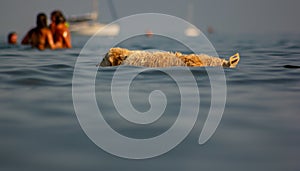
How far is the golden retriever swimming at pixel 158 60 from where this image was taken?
7.46 meters

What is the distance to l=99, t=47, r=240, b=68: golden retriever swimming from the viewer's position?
7.46 metres

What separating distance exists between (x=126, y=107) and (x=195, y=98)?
105 centimetres

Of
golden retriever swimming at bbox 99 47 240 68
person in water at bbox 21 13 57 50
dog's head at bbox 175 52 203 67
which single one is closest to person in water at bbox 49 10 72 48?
person in water at bbox 21 13 57 50

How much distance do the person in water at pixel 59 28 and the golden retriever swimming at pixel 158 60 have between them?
6.16 meters

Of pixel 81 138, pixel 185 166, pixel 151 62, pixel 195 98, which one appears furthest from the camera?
pixel 151 62

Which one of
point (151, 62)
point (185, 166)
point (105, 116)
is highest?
point (151, 62)

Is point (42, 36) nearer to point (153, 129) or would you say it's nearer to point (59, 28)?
point (59, 28)

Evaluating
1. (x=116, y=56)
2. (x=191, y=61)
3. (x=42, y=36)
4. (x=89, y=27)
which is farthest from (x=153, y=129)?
(x=89, y=27)

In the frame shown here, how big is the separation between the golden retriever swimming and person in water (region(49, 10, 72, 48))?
6156 millimetres

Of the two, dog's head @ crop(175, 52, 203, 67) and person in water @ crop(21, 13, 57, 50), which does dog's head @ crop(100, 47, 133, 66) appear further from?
person in water @ crop(21, 13, 57, 50)

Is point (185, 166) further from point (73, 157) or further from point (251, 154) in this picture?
point (73, 157)

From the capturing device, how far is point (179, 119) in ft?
11.7

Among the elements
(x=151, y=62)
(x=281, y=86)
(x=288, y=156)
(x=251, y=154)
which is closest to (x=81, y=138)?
(x=251, y=154)

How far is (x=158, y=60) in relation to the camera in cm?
745
